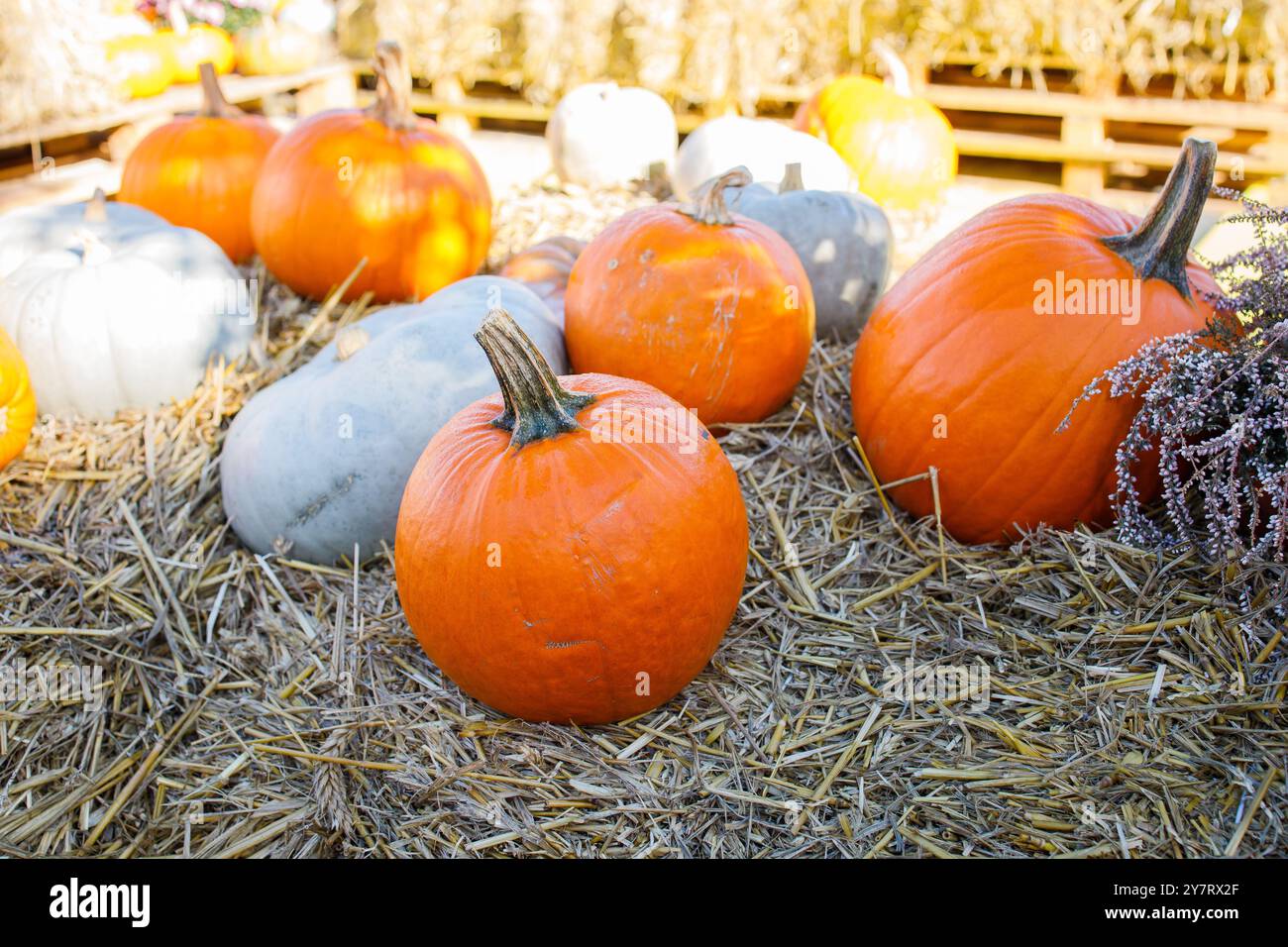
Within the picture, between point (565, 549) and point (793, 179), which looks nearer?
point (565, 549)

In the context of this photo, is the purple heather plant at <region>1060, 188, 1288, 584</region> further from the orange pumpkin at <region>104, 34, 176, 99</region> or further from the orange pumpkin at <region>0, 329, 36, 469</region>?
the orange pumpkin at <region>104, 34, 176, 99</region>

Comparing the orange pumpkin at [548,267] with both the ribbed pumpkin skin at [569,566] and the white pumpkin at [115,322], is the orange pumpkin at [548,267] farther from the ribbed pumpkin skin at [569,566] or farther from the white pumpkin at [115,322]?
the ribbed pumpkin skin at [569,566]

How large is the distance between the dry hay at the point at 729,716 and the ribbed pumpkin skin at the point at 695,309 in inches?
10.5

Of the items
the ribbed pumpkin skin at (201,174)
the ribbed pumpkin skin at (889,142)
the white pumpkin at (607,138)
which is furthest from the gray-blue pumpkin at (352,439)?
the ribbed pumpkin skin at (889,142)

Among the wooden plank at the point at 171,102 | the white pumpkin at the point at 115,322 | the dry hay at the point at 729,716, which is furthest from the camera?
the wooden plank at the point at 171,102

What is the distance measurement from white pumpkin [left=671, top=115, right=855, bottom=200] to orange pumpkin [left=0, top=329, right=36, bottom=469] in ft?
9.06

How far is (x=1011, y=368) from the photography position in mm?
2289

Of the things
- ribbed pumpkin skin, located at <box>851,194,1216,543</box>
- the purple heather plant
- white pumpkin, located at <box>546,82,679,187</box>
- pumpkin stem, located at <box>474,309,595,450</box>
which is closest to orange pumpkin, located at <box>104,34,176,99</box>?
white pumpkin, located at <box>546,82,679,187</box>

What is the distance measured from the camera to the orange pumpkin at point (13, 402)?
263 cm

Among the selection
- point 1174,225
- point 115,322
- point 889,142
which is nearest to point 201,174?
point 115,322

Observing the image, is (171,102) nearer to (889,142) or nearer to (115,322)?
(115,322)

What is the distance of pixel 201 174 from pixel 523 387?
2.84m

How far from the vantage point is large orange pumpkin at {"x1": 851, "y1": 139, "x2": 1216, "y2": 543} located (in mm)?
2244

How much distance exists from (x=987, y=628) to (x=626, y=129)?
12.6ft
